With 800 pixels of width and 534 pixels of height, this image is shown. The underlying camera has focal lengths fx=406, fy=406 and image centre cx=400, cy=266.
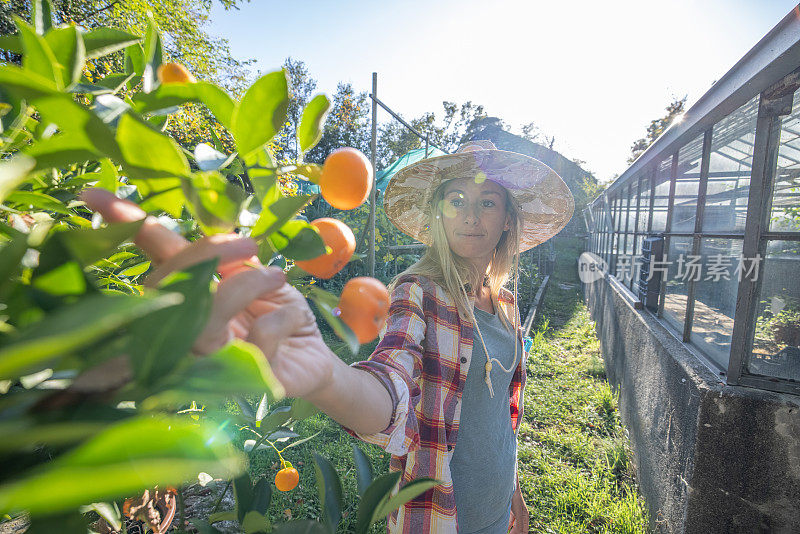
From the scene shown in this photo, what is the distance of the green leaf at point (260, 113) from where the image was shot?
0.36 metres

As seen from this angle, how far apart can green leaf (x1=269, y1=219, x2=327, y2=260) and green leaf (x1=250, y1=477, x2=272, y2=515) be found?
1.20 ft

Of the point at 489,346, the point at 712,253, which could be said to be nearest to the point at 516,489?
the point at 489,346

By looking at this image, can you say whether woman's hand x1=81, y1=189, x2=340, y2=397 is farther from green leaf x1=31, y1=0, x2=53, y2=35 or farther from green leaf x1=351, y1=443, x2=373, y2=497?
green leaf x1=351, y1=443, x2=373, y2=497

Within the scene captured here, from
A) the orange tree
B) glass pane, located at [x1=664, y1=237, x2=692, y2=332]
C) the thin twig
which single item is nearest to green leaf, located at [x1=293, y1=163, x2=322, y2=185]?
the orange tree

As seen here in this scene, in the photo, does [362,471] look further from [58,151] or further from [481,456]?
[481,456]

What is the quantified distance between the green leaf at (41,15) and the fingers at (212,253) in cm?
31

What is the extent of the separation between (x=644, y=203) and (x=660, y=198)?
2.05ft

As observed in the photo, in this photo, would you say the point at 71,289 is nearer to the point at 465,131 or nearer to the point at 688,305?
the point at 688,305

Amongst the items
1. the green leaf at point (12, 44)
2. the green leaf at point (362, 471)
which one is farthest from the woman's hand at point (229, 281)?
the green leaf at point (362, 471)

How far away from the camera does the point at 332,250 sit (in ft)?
1.53

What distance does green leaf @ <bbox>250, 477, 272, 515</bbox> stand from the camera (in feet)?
1.88

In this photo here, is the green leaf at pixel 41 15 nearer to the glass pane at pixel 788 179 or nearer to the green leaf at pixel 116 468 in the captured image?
the green leaf at pixel 116 468

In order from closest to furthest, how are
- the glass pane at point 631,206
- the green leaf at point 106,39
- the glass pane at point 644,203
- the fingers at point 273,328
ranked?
the fingers at point 273,328 < the green leaf at point 106,39 < the glass pane at point 644,203 < the glass pane at point 631,206

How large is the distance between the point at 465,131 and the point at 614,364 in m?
25.2
